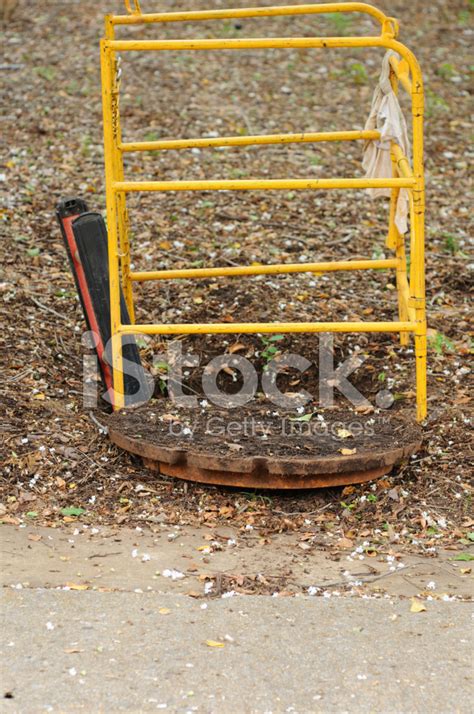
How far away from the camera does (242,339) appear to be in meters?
5.10

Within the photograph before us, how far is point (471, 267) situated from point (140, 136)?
2.97m

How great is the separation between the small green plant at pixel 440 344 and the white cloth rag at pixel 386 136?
0.70 metres

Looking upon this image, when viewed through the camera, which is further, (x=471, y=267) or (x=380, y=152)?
(x=471, y=267)

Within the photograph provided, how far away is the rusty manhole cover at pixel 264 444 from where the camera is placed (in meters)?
3.84

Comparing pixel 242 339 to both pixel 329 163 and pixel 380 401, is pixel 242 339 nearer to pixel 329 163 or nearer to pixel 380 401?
pixel 380 401

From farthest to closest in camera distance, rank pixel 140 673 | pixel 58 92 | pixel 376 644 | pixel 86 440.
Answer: pixel 58 92, pixel 86 440, pixel 376 644, pixel 140 673

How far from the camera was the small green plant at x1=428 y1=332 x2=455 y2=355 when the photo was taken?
5.11 meters

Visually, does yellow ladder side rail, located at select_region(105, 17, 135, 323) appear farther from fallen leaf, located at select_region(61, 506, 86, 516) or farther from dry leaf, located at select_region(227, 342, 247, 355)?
fallen leaf, located at select_region(61, 506, 86, 516)

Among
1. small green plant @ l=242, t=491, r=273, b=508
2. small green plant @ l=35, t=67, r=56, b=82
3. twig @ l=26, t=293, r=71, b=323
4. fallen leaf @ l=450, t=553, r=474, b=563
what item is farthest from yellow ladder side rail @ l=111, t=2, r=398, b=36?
small green plant @ l=35, t=67, r=56, b=82

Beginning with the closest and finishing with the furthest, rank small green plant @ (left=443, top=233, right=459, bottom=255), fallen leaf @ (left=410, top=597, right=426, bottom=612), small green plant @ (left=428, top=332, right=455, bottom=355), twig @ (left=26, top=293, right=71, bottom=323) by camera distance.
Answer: fallen leaf @ (left=410, top=597, right=426, bottom=612) → small green plant @ (left=428, top=332, right=455, bottom=355) → twig @ (left=26, top=293, right=71, bottom=323) → small green plant @ (left=443, top=233, right=459, bottom=255)

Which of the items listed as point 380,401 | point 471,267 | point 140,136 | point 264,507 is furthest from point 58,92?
point 264,507

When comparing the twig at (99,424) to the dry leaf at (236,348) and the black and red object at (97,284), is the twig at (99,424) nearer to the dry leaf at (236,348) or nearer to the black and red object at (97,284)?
the black and red object at (97,284)

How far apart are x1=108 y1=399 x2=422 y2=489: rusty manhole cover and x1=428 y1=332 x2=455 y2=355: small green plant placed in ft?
2.84

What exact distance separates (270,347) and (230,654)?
228cm
